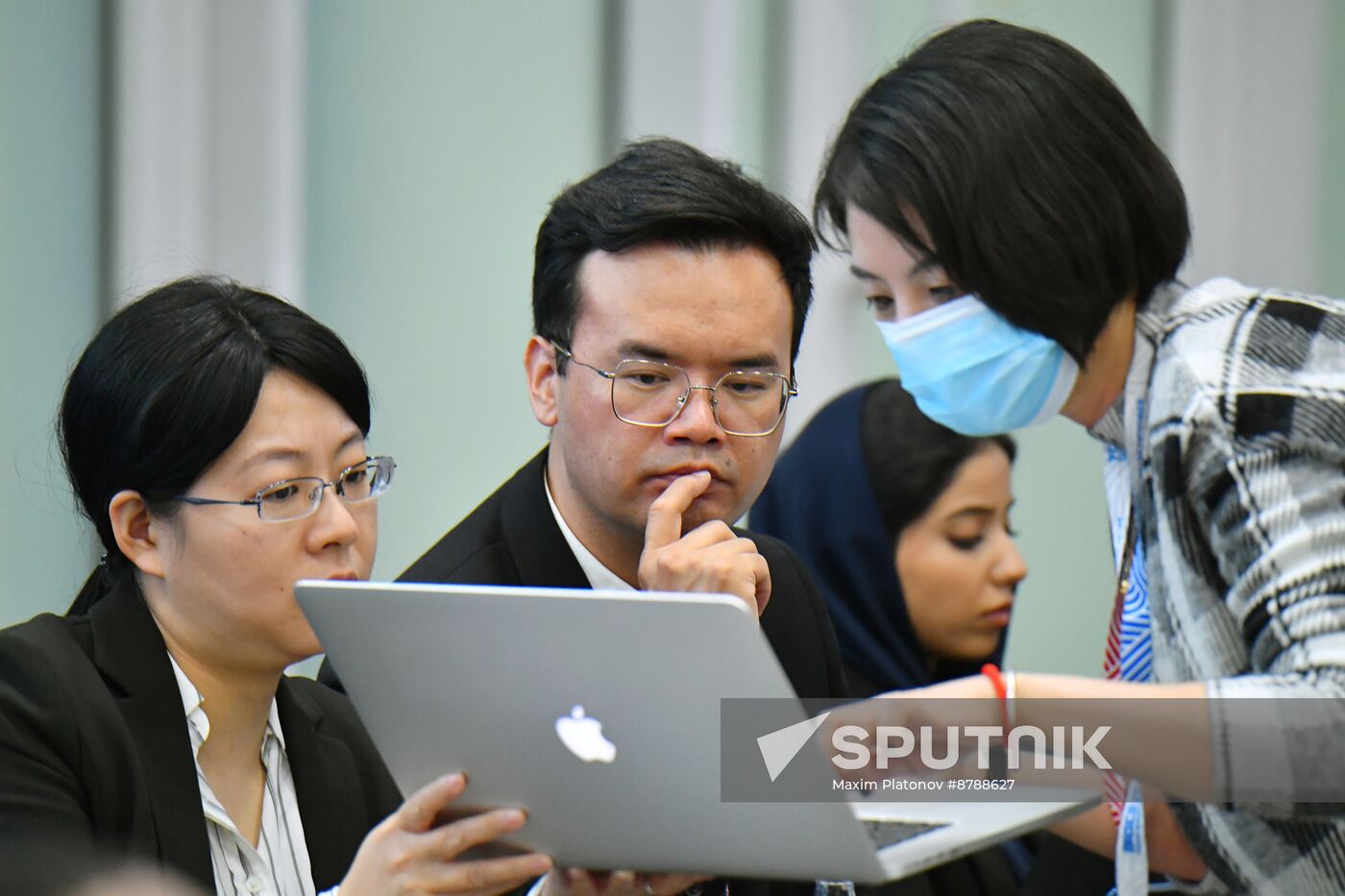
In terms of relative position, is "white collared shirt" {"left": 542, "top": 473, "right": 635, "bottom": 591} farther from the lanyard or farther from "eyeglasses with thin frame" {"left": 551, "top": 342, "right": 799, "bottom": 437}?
the lanyard

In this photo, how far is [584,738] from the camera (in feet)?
4.16

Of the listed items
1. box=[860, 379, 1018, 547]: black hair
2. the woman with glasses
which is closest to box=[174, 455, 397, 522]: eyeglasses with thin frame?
the woman with glasses

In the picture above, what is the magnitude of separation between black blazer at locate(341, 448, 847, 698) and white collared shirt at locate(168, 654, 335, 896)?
0.28m

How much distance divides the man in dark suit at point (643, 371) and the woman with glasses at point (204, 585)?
224mm

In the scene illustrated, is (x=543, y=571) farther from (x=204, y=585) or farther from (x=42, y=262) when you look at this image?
(x=42, y=262)

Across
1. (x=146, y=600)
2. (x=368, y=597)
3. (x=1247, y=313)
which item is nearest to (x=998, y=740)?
(x=1247, y=313)

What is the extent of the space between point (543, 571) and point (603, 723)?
25.1 inches

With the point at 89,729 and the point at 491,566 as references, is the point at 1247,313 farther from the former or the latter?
the point at 89,729

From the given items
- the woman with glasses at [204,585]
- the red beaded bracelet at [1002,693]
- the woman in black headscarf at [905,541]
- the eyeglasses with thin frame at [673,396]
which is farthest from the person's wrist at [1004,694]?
the woman in black headscarf at [905,541]

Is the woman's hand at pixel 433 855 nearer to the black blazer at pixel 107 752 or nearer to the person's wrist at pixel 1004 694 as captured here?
the black blazer at pixel 107 752

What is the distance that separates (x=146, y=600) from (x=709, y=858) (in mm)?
763

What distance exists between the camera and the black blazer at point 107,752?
1469mm

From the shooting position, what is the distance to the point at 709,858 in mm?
1297

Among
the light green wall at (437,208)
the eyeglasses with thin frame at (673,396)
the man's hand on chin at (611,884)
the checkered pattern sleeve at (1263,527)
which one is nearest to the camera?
the checkered pattern sleeve at (1263,527)
